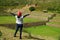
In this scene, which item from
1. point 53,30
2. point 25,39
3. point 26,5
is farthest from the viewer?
point 26,5

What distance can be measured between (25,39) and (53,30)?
5.76 meters

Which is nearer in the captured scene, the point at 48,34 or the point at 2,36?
the point at 2,36

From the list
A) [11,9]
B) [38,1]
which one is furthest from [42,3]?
[11,9]

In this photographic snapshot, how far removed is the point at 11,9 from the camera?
43031 mm

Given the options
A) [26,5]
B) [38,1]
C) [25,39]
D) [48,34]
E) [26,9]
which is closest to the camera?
[25,39]

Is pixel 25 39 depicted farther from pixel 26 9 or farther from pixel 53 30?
pixel 26 9

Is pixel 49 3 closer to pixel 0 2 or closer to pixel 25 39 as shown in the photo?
pixel 0 2

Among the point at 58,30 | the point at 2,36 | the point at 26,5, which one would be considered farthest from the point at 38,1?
the point at 2,36

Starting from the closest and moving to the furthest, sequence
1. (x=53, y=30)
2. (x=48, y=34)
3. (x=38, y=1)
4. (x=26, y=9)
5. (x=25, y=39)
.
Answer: (x=25, y=39) → (x=48, y=34) → (x=53, y=30) → (x=26, y=9) → (x=38, y=1)

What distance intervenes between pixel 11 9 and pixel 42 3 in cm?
774

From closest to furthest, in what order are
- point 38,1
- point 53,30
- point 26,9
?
point 53,30 → point 26,9 → point 38,1

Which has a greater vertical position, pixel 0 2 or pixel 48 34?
pixel 0 2

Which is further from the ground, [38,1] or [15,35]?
[38,1]

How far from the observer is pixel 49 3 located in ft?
155
